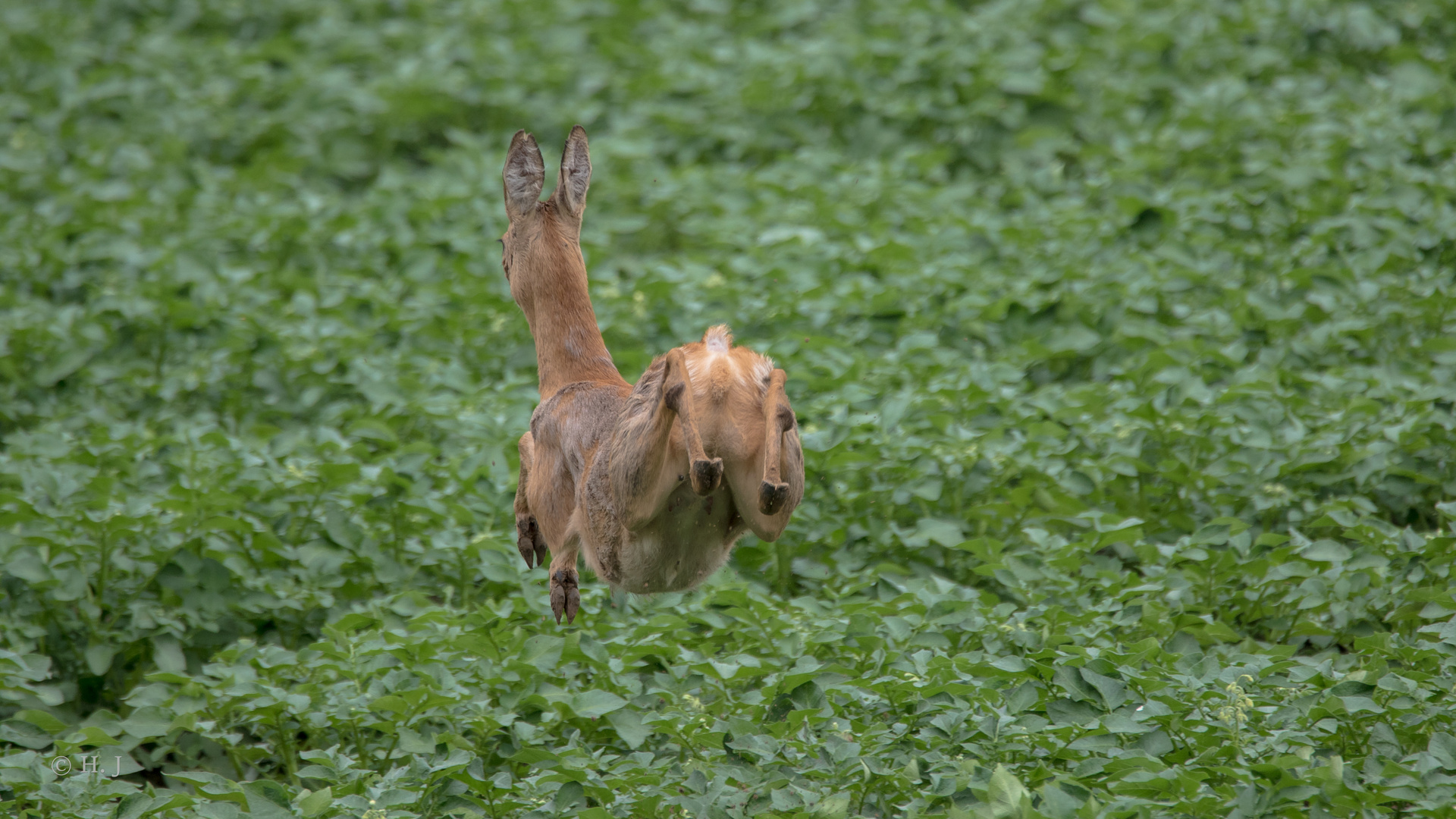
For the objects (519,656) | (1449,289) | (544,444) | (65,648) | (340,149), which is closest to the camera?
(544,444)

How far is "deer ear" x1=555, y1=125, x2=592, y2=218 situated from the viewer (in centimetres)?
366

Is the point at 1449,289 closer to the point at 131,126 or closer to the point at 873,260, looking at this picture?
the point at 873,260

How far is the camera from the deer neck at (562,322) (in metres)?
3.70

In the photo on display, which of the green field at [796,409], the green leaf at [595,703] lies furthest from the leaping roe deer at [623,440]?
the green field at [796,409]

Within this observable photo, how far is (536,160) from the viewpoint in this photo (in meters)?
3.72

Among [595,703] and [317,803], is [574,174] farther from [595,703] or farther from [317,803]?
[317,803]

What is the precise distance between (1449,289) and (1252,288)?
0.86 m

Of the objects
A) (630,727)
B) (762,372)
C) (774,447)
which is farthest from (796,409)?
(774,447)

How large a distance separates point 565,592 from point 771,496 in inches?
30.7

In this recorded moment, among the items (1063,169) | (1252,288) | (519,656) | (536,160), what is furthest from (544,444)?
(1063,169)

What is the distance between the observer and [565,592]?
11.5ft

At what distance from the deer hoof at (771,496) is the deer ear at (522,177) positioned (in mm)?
1200

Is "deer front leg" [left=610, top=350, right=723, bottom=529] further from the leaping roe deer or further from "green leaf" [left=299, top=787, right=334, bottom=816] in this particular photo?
"green leaf" [left=299, top=787, right=334, bottom=816]

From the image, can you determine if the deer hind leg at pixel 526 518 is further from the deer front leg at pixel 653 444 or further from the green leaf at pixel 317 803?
the green leaf at pixel 317 803
